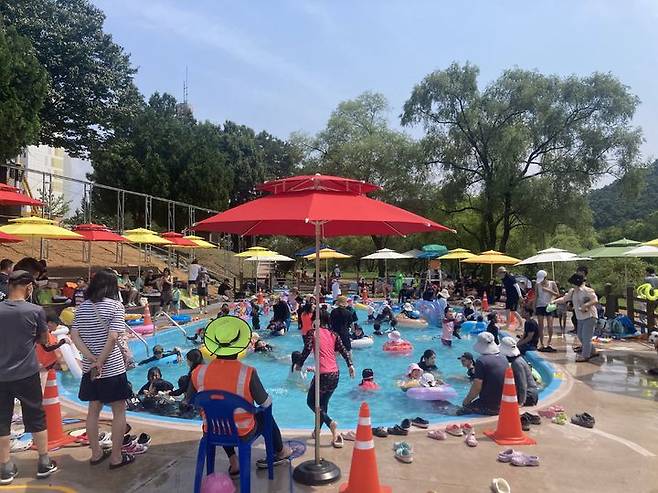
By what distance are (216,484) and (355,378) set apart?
7535mm

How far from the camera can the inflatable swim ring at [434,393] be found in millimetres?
9203

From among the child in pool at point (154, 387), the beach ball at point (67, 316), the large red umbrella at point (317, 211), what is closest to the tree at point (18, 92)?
the beach ball at point (67, 316)

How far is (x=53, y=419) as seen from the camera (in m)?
5.90

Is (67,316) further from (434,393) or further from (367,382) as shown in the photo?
(434,393)

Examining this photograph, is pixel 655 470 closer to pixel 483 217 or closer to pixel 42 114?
pixel 483 217

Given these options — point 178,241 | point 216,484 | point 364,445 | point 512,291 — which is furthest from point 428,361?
point 178,241

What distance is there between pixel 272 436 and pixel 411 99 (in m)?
29.9

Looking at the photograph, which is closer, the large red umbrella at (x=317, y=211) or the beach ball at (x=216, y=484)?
the beach ball at (x=216, y=484)

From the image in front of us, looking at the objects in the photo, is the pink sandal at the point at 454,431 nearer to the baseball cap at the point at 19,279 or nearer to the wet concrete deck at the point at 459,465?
the wet concrete deck at the point at 459,465

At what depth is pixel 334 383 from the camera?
5.98 m

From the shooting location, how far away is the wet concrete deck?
15.9 ft

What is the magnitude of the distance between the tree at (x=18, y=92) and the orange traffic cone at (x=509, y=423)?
74.7 ft

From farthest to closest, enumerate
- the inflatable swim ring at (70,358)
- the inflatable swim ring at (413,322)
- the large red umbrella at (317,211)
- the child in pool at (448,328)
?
the inflatable swim ring at (413,322), the child in pool at (448,328), the inflatable swim ring at (70,358), the large red umbrella at (317,211)

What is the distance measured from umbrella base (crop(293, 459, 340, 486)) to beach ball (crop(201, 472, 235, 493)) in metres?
0.82
